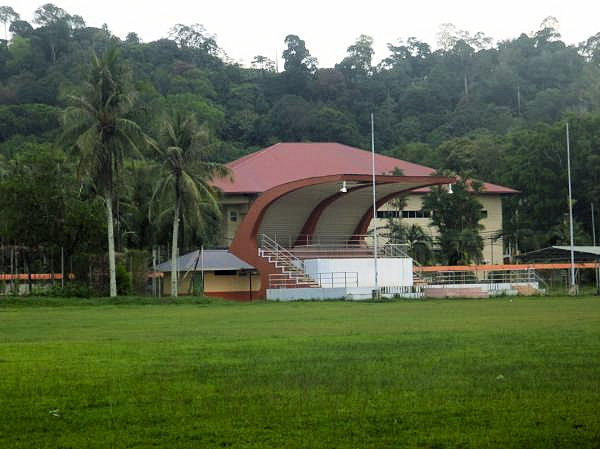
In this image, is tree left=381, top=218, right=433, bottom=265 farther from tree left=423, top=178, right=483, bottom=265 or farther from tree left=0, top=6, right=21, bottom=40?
tree left=0, top=6, right=21, bottom=40

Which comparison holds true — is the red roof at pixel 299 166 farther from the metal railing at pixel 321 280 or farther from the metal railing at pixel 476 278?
the metal railing at pixel 321 280

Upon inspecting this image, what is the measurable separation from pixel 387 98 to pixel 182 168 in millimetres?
82710

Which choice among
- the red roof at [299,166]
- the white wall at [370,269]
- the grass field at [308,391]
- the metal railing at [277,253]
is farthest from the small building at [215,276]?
the grass field at [308,391]

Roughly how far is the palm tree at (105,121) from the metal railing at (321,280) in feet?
37.4

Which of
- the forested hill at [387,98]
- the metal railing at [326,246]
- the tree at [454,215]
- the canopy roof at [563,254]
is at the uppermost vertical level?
the forested hill at [387,98]

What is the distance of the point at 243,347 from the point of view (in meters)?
17.5

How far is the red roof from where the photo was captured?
7350 cm

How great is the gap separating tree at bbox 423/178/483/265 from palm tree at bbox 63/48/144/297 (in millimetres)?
31665

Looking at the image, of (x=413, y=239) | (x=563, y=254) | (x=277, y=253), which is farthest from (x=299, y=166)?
(x=563, y=254)

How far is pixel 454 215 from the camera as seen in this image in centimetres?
7719

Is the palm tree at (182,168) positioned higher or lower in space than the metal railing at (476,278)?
higher

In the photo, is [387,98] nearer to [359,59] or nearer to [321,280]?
[359,59]

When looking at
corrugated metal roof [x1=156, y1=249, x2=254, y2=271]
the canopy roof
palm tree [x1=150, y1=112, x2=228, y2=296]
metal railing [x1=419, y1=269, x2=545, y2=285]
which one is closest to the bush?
palm tree [x1=150, y1=112, x2=228, y2=296]

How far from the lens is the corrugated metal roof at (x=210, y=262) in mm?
59438
